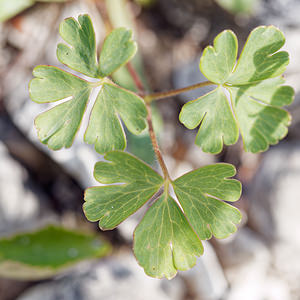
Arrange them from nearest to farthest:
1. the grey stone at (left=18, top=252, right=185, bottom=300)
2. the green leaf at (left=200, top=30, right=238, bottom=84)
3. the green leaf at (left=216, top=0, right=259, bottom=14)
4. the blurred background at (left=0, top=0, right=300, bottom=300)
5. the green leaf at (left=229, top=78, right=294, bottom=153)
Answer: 1. the green leaf at (left=200, top=30, right=238, bottom=84)
2. the green leaf at (left=229, top=78, right=294, bottom=153)
3. the grey stone at (left=18, top=252, right=185, bottom=300)
4. the blurred background at (left=0, top=0, right=300, bottom=300)
5. the green leaf at (left=216, top=0, right=259, bottom=14)

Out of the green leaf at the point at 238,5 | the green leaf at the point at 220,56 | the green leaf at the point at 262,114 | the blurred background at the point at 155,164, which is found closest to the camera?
the green leaf at the point at 220,56

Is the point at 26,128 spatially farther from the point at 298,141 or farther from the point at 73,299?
the point at 298,141

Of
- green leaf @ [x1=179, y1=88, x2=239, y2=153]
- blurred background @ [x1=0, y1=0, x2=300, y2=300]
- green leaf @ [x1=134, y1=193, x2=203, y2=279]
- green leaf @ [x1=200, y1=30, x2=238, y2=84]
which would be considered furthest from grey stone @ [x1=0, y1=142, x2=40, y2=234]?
green leaf @ [x1=200, y1=30, x2=238, y2=84]

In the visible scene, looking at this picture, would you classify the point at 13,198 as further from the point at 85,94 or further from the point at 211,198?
the point at 211,198

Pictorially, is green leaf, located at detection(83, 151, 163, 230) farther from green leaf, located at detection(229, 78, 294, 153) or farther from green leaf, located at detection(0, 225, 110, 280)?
green leaf, located at detection(0, 225, 110, 280)

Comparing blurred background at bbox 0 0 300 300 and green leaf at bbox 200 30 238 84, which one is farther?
blurred background at bbox 0 0 300 300

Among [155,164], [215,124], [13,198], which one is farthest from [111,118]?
[13,198]

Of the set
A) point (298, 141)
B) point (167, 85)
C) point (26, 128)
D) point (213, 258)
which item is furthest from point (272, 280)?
point (26, 128)

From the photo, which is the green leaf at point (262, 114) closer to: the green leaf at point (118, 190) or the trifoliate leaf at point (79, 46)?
the green leaf at point (118, 190)

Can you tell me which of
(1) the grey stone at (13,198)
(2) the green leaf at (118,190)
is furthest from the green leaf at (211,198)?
(1) the grey stone at (13,198)

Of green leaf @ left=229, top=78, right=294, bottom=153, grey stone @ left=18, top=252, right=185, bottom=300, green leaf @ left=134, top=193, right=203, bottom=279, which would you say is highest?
green leaf @ left=229, top=78, right=294, bottom=153
